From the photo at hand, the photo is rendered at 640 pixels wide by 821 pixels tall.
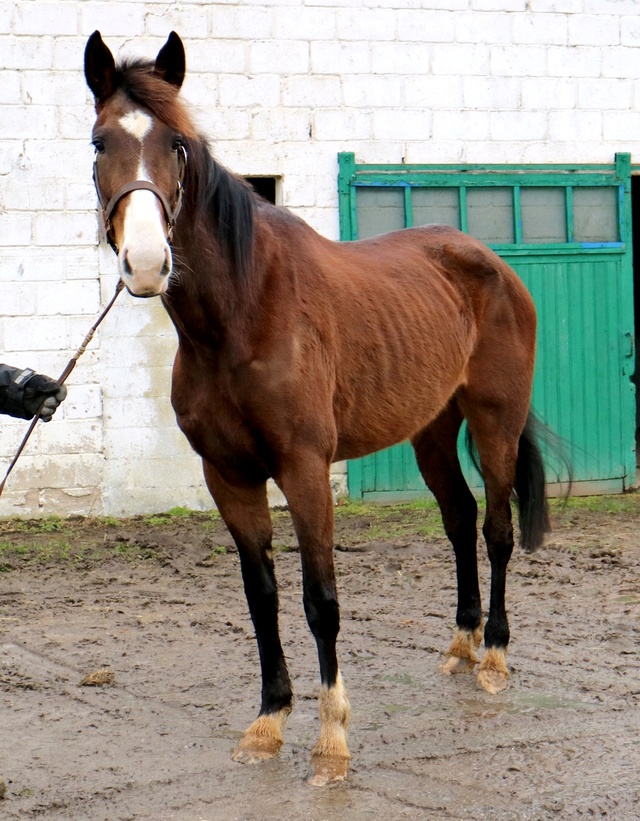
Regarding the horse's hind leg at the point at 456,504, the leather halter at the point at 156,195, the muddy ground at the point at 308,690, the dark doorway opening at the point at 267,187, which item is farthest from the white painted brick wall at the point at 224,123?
the leather halter at the point at 156,195

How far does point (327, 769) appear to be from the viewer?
3240 millimetres

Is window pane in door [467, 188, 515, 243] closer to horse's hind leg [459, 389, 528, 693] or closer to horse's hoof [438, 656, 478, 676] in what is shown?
horse's hind leg [459, 389, 528, 693]

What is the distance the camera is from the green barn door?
8227mm

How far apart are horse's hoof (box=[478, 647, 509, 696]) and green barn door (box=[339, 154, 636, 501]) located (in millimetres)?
3957

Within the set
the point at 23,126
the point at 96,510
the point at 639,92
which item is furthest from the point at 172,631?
the point at 639,92

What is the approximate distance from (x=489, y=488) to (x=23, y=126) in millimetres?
4801

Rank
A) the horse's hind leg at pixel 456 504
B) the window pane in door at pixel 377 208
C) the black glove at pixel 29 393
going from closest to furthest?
the black glove at pixel 29 393 → the horse's hind leg at pixel 456 504 → the window pane in door at pixel 377 208

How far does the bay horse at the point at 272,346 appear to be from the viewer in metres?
3.11

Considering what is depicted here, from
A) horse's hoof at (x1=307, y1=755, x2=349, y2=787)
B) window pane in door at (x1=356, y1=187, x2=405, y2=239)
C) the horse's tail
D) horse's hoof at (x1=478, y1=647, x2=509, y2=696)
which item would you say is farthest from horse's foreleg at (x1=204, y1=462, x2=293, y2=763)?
window pane in door at (x1=356, y1=187, x2=405, y2=239)

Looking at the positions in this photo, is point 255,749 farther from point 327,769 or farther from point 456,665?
point 456,665

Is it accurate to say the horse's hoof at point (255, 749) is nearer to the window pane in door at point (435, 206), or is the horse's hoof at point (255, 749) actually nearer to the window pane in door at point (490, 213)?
the window pane in door at point (435, 206)

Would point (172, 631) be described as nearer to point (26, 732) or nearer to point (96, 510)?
point (26, 732)

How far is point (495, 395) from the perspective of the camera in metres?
4.66

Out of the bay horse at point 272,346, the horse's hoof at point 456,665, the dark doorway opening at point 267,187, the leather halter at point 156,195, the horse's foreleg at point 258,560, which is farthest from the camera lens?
the dark doorway opening at point 267,187
